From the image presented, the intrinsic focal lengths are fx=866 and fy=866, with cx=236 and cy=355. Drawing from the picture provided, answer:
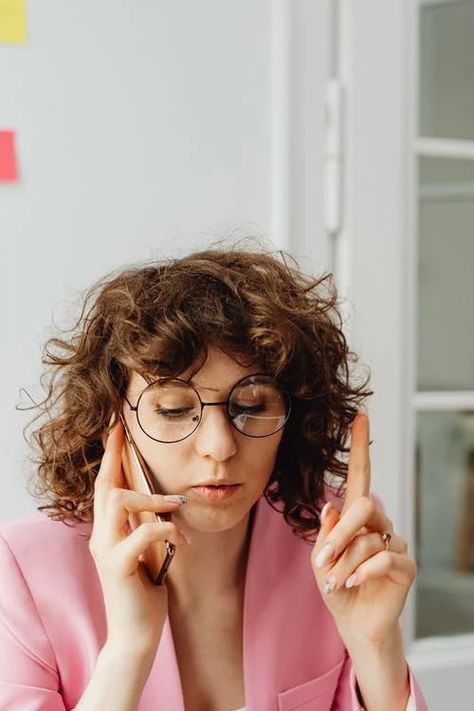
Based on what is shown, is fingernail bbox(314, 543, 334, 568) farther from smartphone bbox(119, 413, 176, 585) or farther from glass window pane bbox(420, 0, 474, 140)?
glass window pane bbox(420, 0, 474, 140)

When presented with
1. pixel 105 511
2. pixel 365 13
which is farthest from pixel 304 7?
pixel 105 511

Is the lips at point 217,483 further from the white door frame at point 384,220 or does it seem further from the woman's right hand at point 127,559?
the white door frame at point 384,220

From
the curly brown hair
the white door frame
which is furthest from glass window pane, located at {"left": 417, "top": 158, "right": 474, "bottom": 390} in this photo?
the curly brown hair

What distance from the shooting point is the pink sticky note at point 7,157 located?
4.25 feet

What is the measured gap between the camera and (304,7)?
1.45 m

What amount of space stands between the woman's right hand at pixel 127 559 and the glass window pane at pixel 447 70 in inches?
39.6

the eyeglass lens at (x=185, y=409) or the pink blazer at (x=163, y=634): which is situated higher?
the eyeglass lens at (x=185, y=409)

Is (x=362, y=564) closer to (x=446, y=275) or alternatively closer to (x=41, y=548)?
(x=41, y=548)

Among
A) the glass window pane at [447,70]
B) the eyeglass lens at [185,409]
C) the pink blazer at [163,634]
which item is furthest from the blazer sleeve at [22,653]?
the glass window pane at [447,70]

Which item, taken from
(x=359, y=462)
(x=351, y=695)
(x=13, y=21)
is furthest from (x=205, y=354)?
(x=13, y=21)

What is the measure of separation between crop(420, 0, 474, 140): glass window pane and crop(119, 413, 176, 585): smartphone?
95cm

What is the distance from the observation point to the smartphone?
941mm

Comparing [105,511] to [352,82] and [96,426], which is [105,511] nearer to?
[96,426]

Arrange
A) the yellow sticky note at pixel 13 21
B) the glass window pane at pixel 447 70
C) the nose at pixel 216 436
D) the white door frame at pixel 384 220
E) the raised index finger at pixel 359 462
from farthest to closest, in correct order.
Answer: the glass window pane at pixel 447 70
the white door frame at pixel 384 220
the yellow sticky note at pixel 13 21
the raised index finger at pixel 359 462
the nose at pixel 216 436
